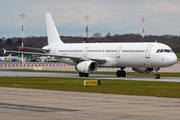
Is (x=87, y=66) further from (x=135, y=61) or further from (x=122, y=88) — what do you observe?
(x=122, y=88)

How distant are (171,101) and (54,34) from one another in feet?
135

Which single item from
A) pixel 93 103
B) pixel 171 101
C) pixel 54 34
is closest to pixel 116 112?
pixel 93 103

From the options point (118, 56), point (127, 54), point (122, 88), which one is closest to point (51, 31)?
point (118, 56)

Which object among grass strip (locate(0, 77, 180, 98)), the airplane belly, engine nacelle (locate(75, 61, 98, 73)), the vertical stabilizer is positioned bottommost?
grass strip (locate(0, 77, 180, 98))

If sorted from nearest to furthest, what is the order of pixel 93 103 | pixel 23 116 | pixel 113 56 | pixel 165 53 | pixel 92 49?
pixel 23 116 < pixel 93 103 < pixel 165 53 < pixel 113 56 < pixel 92 49

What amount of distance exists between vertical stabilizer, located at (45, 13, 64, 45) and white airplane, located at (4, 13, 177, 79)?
163 centimetres

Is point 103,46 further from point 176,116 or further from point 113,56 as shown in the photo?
point 176,116

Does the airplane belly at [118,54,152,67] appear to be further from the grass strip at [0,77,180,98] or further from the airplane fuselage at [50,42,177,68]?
the grass strip at [0,77,180,98]

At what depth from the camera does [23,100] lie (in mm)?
23141

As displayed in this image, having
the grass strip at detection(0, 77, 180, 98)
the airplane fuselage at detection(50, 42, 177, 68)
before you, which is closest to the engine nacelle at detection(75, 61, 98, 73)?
the airplane fuselage at detection(50, 42, 177, 68)

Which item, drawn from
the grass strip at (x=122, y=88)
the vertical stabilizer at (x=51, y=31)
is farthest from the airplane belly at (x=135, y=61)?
the vertical stabilizer at (x=51, y=31)

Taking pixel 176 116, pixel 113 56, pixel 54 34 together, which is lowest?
pixel 176 116

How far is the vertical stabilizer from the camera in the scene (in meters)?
61.9

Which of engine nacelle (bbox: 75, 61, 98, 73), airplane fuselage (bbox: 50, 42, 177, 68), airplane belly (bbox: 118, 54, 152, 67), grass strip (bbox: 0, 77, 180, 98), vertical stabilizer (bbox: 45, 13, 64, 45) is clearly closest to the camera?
grass strip (bbox: 0, 77, 180, 98)
